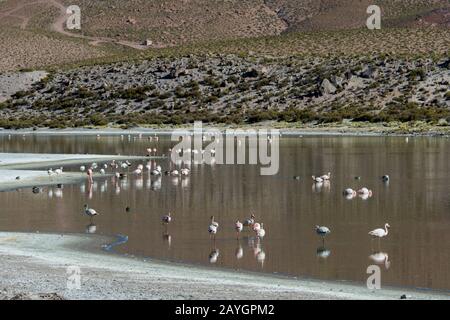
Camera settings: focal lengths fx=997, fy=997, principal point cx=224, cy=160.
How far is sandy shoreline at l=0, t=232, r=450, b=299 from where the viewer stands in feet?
51.9

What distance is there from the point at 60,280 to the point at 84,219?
386 inches

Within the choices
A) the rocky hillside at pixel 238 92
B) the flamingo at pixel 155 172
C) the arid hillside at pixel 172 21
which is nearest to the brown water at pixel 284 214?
the flamingo at pixel 155 172

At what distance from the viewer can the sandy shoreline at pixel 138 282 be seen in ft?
51.9

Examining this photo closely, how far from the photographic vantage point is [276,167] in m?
43.7

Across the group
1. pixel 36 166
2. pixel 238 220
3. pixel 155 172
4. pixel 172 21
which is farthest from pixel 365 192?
pixel 172 21

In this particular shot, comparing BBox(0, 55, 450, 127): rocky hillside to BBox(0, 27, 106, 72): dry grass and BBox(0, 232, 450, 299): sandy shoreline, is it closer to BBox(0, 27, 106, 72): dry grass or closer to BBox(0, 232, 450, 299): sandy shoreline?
BBox(0, 27, 106, 72): dry grass

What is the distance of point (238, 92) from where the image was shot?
93562mm

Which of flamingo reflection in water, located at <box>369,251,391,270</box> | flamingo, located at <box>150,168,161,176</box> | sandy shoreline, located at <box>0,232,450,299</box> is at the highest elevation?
flamingo, located at <box>150,168,161,176</box>

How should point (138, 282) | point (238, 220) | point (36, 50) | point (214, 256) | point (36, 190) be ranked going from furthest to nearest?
1. point (36, 50)
2. point (36, 190)
3. point (238, 220)
4. point (214, 256)
5. point (138, 282)

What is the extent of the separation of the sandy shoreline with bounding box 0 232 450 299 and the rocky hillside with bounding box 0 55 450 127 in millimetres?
56501

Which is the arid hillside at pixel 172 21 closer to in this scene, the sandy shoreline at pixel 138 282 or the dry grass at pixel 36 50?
the dry grass at pixel 36 50

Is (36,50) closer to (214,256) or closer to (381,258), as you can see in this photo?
(214,256)
